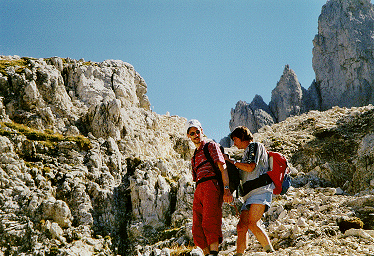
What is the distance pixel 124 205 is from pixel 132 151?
601cm

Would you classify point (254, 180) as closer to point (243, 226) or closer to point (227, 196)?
point (227, 196)

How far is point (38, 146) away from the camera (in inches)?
838

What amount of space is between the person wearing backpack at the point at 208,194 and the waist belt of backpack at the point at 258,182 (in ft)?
1.59

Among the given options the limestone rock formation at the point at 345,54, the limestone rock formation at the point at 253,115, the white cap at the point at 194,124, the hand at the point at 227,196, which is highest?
the limestone rock formation at the point at 345,54

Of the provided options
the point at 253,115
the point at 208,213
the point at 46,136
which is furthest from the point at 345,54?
the point at 208,213

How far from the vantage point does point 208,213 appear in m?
6.95

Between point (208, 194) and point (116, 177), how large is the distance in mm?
17646

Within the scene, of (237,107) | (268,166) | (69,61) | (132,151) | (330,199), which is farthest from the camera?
(237,107)

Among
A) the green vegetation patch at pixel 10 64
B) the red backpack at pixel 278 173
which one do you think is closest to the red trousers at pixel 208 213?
the red backpack at pixel 278 173

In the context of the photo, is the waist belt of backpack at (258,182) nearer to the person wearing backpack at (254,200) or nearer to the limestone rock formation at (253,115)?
the person wearing backpack at (254,200)

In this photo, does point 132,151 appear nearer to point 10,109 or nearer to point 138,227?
point 138,227

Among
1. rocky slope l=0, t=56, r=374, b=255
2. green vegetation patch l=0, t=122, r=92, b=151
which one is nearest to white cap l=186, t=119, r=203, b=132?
rocky slope l=0, t=56, r=374, b=255

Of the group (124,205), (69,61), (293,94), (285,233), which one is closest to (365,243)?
(285,233)

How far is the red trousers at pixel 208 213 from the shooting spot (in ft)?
22.6
